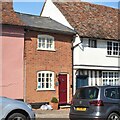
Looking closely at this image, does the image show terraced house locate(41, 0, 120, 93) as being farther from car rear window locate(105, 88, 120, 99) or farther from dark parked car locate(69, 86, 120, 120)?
car rear window locate(105, 88, 120, 99)

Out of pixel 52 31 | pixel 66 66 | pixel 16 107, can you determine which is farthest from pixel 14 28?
pixel 16 107

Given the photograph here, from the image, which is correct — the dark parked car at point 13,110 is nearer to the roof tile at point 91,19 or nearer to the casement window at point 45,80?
the casement window at point 45,80

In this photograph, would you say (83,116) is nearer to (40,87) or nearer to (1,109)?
(1,109)

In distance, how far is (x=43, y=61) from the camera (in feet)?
80.1

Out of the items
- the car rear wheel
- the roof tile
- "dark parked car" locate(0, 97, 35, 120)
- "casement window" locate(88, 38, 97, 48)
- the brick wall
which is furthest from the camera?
the roof tile

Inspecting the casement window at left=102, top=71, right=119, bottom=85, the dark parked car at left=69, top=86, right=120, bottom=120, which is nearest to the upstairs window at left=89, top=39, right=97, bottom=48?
the casement window at left=102, top=71, right=119, bottom=85

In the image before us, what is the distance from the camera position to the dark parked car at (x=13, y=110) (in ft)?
40.4

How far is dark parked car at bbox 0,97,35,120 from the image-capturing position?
12.3 m

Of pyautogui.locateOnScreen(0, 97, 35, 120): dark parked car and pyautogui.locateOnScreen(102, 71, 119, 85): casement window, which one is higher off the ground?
pyautogui.locateOnScreen(102, 71, 119, 85): casement window

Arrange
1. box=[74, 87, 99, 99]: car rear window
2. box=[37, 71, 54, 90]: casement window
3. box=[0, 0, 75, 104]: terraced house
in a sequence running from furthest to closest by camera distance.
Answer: box=[37, 71, 54, 90]: casement window < box=[0, 0, 75, 104]: terraced house < box=[74, 87, 99, 99]: car rear window

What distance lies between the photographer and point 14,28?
22.8m

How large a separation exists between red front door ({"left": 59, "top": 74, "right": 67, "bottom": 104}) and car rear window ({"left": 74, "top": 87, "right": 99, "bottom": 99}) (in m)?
9.94

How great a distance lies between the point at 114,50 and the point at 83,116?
48.1 feet

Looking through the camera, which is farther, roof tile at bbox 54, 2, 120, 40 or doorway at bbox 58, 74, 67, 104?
roof tile at bbox 54, 2, 120, 40
